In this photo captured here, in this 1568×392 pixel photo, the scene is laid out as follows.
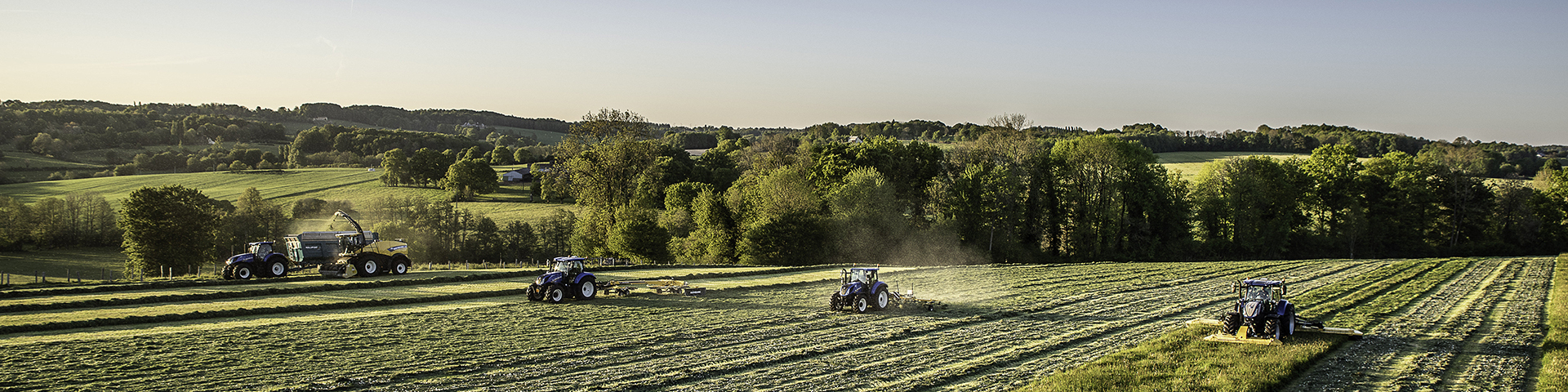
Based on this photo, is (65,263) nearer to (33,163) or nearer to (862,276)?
(33,163)

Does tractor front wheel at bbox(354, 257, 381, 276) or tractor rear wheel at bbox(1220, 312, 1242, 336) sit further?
tractor front wheel at bbox(354, 257, 381, 276)

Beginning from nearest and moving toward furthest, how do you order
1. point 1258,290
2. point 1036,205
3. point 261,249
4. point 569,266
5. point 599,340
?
point 1258,290
point 599,340
point 569,266
point 261,249
point 1036,205

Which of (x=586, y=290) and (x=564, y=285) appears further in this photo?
A: (x=586, y=290)

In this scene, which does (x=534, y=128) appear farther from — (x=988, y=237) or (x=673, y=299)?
(x=673, y=299)

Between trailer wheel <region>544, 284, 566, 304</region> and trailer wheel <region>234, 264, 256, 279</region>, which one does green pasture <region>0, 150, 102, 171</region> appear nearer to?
trailer wheel <region>234, 264, 256, 279</region>

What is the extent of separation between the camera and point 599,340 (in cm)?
1758

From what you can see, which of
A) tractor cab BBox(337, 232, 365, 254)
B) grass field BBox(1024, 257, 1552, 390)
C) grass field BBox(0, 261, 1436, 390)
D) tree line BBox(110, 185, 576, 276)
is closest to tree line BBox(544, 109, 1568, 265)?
tree line BBox(110, 185, 576, 276)

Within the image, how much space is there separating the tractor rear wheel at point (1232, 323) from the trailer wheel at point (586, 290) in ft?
57.9

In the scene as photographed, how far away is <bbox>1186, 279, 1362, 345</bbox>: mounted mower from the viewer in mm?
16297

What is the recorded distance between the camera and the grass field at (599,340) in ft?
44.4

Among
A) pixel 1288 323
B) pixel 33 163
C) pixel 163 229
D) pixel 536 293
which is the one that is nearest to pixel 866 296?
pixel 1288 323

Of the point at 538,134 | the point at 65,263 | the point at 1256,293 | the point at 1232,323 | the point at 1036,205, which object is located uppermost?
the point at 538,134

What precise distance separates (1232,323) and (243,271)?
111ft

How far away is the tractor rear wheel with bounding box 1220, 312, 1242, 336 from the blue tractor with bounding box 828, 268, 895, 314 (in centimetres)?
812
